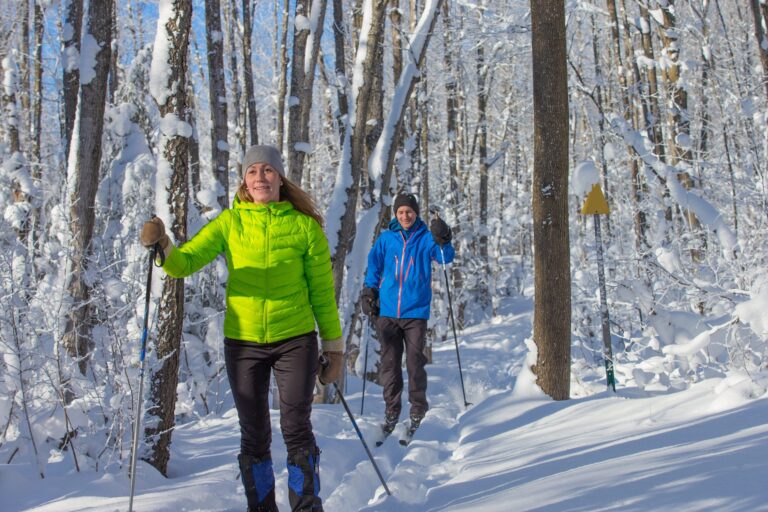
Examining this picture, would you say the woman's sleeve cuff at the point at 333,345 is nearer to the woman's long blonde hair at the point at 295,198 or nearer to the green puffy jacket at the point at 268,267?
the green puffy jacket at the point at 268,267

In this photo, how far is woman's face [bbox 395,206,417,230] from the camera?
19.9 ft

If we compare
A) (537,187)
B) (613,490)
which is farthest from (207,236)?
(537,187)

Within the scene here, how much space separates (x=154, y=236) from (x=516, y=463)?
2595 mm

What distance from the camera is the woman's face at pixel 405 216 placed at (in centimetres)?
607

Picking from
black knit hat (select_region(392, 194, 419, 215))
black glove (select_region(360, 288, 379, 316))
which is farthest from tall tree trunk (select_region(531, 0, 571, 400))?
black glove (select_region(360, 288, 379, 316))

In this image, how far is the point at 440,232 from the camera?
5914mm

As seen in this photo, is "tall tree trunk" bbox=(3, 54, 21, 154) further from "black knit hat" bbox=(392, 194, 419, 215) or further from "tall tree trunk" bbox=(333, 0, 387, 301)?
"black knit hat" bbox=(392, 194, 419, 215)

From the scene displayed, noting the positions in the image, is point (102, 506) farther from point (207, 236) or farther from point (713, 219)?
point (713, 219)

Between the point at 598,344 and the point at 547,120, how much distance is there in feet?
24.2

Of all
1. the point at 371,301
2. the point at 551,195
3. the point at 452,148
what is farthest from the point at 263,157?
the point at 452,148

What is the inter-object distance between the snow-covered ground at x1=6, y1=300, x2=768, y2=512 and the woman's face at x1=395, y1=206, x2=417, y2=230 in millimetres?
1896

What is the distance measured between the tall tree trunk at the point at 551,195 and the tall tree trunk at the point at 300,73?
9.74 feet

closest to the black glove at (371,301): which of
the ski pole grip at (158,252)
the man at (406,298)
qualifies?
the man at (406,298)

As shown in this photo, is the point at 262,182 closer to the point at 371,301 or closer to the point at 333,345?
the point at 333,345
